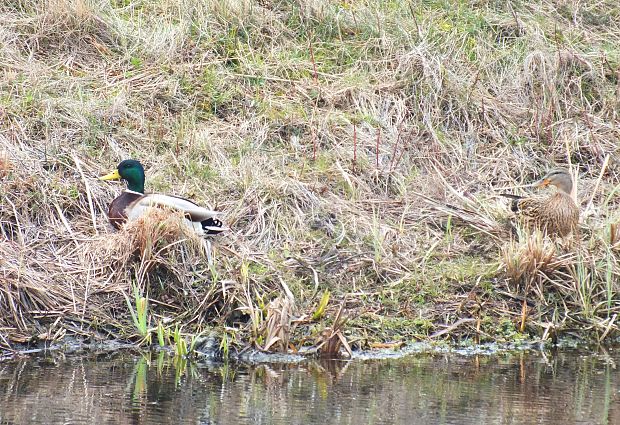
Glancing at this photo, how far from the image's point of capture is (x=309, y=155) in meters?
9.52

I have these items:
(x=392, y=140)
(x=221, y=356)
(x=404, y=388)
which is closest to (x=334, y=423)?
(x=404, y=388)

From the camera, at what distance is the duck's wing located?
7984 mm

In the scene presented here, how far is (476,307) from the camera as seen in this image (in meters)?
7.78

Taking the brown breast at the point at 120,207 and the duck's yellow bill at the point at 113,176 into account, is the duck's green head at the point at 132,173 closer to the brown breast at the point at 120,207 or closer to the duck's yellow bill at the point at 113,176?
the duck's yellow bill at the point at 113,176

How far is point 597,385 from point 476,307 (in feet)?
4.33

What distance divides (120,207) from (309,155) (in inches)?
75.7

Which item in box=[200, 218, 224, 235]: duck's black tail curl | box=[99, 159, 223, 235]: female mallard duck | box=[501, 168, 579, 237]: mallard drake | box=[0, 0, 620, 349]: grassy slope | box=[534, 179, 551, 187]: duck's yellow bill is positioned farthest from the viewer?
box=[534, 179, 551, 187]: duck's yellow bill

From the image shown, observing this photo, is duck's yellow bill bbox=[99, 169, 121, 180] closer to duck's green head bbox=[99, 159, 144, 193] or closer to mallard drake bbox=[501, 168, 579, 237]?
duck's green head bbox=[99, 159, 144, 193]

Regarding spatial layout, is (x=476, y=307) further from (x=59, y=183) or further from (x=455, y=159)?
(x=59, y=183)

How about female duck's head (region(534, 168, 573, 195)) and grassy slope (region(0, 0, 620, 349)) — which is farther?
female duck's head (region(534, 168, 573, 195))

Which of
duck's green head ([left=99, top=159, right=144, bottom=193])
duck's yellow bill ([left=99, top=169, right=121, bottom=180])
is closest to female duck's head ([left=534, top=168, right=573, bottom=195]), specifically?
duck's green head ([left=99, top=159, right=144, bottom=193])

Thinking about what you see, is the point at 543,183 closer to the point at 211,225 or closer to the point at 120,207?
the point at 211,225

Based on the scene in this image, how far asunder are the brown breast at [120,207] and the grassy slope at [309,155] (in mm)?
160

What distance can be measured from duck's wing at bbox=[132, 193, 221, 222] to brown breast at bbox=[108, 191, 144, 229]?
73 millimetres
